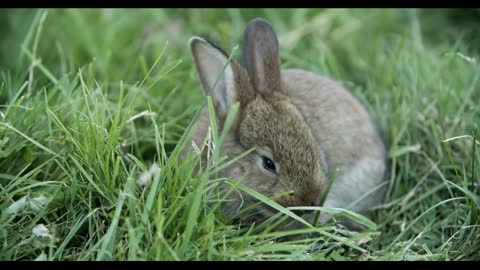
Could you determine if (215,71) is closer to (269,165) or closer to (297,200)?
(269,165)

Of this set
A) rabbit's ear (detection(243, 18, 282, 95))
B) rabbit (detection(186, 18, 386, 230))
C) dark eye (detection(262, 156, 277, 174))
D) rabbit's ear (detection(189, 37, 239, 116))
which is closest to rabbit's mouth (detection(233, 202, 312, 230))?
rabbit (detection(186, 18, 386, 230))

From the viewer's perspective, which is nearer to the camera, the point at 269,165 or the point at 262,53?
the point at 269,165

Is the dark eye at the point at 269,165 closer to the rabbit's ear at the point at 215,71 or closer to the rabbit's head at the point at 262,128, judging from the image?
the rabbit's head at the point at 262,128

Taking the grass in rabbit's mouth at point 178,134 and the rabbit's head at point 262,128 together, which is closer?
the grass in rabbit's mouth at point 178,134

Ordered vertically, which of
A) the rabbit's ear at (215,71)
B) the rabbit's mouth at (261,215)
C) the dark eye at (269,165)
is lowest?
the rabbit's mouth at (261,215)

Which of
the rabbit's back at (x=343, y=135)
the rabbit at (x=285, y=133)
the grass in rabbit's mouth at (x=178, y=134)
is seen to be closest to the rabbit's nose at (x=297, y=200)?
the rabbit at (x=285, y=133)

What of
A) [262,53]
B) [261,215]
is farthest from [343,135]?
[261,215]

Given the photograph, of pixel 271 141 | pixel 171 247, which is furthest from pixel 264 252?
pixel 271 141

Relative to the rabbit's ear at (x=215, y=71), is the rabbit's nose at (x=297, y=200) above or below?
below
